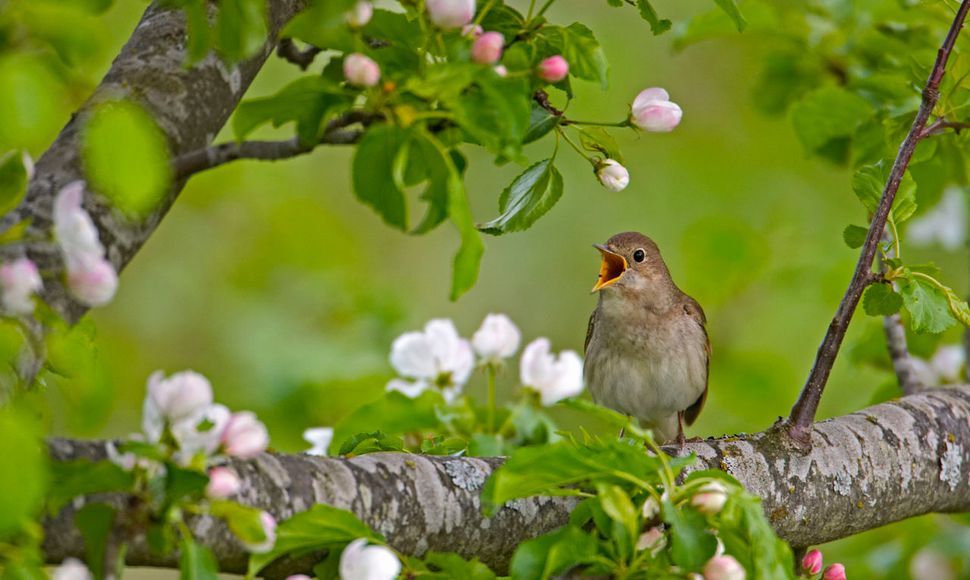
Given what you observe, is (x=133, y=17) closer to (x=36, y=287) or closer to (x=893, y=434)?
(x=893, y=434)

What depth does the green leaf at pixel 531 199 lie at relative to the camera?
2.29 m

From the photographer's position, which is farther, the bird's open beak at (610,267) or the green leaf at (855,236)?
the bird's open beak at (610,267)

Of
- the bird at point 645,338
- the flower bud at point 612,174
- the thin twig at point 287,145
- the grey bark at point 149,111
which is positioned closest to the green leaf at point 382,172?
the thin twig at point 287,145

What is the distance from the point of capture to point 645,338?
15.0 feet

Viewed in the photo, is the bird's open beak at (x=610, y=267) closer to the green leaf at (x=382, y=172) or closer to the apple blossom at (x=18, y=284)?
the green leaf at (x=382, y=172)

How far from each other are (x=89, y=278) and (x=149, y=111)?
23.2 inches

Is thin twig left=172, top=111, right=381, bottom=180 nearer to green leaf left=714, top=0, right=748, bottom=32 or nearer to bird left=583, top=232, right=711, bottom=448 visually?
green leaf left=714, top=0, right=748, bottom=32

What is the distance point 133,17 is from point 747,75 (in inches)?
169

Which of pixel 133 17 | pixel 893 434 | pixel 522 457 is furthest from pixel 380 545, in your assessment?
pixel 133 17

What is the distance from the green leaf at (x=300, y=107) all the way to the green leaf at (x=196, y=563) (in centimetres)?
60

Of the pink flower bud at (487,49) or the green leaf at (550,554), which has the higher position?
the pink flower bud at (487,49)

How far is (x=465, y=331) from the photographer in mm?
8133

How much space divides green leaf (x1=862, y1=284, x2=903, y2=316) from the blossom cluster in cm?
79

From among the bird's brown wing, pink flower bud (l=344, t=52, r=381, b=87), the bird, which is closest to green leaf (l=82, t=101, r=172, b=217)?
pink flower bud (l=344, t=52, r=381, b=87)
